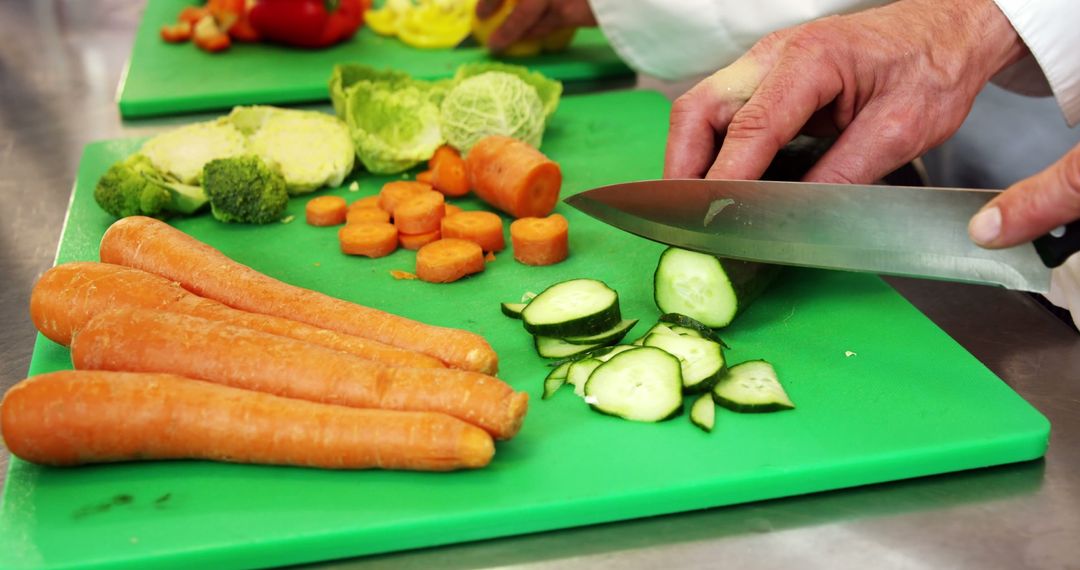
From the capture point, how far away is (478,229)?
8.32ft

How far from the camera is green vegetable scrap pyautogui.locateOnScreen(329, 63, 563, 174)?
304cm

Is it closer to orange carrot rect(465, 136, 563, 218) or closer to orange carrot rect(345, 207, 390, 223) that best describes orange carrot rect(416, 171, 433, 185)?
orange carrot rect(465, 136, 563, 218)

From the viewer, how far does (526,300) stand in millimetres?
2344

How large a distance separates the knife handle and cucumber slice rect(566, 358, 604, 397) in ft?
2.74

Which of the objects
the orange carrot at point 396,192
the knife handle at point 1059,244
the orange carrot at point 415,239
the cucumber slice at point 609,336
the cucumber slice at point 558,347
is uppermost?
the knife handle at point 1059,244

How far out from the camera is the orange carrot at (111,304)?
2027 mm

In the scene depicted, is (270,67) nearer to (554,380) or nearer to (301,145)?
(301,145)

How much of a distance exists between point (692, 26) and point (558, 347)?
1696 mm

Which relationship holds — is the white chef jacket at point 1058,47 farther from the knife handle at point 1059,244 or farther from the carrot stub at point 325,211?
the carrot stub at point 325,211

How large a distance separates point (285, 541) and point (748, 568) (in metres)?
0.74

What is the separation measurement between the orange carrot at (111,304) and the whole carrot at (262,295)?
0.19 ft

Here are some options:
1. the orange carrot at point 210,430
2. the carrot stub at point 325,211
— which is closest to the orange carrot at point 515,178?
the carrot stub at point 325,211

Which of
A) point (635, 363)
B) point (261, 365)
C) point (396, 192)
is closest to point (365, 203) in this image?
point (396, 192)

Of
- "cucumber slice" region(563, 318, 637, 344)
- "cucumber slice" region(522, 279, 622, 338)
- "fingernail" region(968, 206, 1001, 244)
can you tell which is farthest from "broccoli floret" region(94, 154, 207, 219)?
"fingernail" region(968, 206, 1001, 244)
